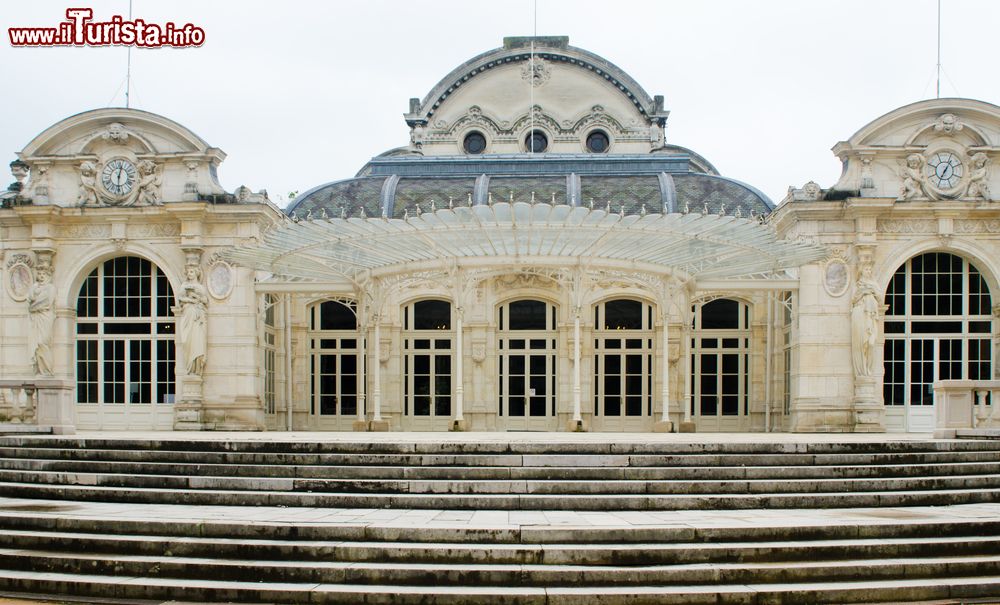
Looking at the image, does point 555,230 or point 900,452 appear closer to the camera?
point 900,452

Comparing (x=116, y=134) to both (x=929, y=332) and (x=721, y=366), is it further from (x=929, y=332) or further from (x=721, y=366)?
(x=929, y=332)

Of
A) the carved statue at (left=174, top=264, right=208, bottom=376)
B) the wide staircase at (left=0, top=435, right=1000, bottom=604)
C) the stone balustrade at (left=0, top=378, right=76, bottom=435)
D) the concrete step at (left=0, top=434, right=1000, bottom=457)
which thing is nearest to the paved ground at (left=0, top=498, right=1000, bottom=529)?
the wide staircase at (left=0, top=435, right=1000, bottom=604)

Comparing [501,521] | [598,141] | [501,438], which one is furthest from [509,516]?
[598,141]

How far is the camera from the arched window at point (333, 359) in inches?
1049

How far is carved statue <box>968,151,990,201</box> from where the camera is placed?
24.0 m

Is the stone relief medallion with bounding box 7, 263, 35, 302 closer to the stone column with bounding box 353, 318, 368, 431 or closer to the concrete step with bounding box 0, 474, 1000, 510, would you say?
the stone column with bounding box 353, 318, 368, 431

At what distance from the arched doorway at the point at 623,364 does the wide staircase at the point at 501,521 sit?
38.2 ft

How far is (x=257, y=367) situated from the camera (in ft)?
81.3

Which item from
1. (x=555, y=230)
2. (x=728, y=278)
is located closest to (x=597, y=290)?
(x=728, y=278)

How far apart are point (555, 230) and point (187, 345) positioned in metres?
10.4

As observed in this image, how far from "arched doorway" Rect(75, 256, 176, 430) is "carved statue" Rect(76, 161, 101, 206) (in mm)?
1582

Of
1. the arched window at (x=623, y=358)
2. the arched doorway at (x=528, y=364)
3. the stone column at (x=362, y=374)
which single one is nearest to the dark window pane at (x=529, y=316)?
the arched doorway at (x=528, y=364)

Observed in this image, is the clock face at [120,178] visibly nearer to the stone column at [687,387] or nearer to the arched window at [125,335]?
the arched window at [125,335]

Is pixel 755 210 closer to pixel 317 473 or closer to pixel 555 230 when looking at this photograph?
pixel 555 230
